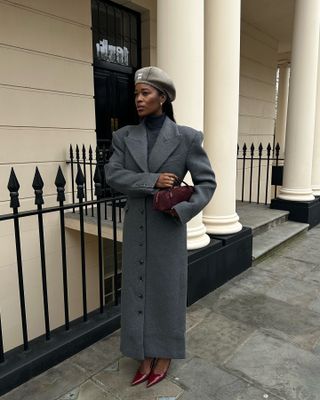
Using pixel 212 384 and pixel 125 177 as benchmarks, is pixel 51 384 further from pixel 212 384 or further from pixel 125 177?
pixel 125 177

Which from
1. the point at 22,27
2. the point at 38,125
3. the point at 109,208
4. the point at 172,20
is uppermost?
the point at 22,27

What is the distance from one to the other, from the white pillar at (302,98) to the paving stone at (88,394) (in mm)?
4919

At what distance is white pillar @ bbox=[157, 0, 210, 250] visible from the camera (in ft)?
10.2

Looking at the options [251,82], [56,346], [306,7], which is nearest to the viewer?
[56,346]

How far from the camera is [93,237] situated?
19.4ft

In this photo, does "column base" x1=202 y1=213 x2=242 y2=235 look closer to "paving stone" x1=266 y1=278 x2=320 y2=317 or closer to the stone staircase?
the stone staircase

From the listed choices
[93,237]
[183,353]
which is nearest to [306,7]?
[93,237]

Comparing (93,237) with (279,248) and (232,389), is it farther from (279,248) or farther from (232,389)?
(232,389)

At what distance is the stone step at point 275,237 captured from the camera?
15.1 feet

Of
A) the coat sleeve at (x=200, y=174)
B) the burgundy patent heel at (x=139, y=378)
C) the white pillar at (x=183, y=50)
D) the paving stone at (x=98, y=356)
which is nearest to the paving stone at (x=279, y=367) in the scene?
the burgundy patent heel at (x=139, y=378)

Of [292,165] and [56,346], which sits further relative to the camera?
[292,165]

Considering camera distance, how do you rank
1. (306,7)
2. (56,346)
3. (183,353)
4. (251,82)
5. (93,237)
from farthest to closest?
(251,82)
(93,237)
(306,7)
(56,346)
(183,353)

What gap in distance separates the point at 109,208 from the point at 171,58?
3.15 m

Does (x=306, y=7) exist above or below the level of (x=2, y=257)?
above
